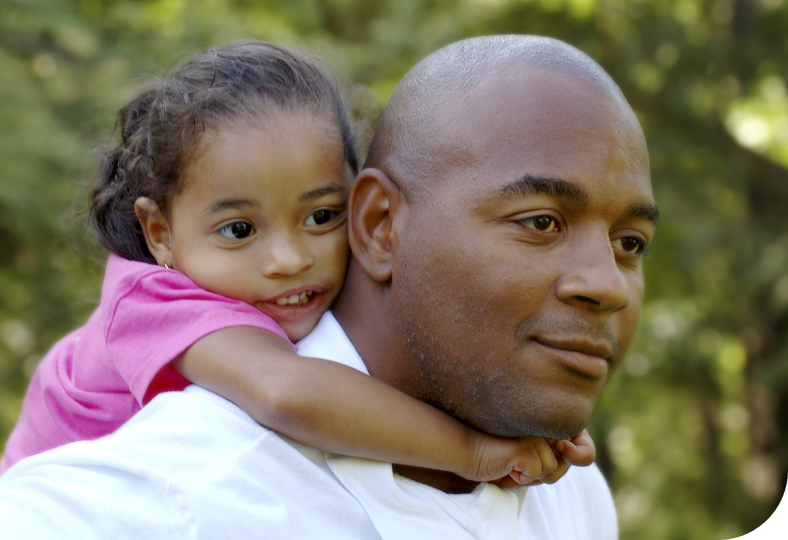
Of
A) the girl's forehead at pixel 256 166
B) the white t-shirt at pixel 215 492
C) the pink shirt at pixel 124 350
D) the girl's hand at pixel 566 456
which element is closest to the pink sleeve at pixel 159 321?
the pink shirt at pixel 124 350

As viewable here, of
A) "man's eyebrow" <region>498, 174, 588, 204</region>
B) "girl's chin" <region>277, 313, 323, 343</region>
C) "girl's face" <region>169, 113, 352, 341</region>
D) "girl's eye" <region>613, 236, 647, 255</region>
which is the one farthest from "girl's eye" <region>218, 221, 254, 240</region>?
"girl's eye" <region>613, 236, 647, 255</region>

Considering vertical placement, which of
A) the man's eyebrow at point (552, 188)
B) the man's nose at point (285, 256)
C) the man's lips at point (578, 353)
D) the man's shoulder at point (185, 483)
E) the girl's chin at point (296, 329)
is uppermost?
the man's eyebrow at point (552, 188)

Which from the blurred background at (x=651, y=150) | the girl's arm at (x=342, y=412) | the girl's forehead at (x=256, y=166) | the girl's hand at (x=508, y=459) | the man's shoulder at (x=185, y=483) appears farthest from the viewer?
the blurred background at (x=651, y=150)

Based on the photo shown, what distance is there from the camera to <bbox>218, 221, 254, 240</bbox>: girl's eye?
7.32ft

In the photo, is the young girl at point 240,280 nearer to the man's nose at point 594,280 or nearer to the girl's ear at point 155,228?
the girl's ear at point 155,228

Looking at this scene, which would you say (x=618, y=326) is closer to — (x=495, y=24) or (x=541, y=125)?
(x=541, y=125)

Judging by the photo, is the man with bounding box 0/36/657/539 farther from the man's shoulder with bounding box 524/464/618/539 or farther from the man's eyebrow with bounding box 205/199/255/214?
the man's eyebrow with bounding box 205/199/255/214

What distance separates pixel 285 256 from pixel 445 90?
0.62 metres

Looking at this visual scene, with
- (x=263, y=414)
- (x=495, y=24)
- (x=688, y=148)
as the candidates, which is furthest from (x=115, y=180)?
(x=688, y=148)

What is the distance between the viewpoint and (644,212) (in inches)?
82.2

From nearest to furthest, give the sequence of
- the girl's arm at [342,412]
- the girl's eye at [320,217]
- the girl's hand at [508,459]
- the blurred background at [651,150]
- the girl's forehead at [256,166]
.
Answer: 1. the girl's arm at [342,412]
2. the girl's hand at [508,459]
3. the girl's forehead at [256,166]
4. the girl's eye at [320,217]
5. the blurred background at [651,150]

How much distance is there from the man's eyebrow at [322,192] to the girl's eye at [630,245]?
774 mm

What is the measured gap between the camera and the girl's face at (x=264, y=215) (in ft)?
7.16

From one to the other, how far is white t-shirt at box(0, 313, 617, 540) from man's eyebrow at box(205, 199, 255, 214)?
1.63ft
